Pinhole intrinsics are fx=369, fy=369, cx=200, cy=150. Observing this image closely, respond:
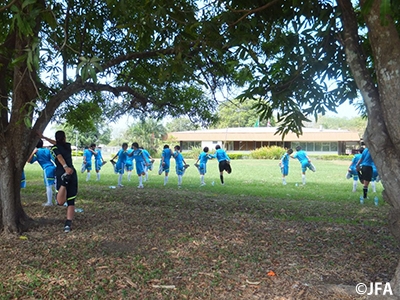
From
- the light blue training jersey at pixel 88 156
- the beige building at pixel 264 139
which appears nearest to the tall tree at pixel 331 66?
the light blue training jersey at pixel 88 156

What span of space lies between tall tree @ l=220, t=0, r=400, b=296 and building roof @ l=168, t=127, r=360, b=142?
130ft

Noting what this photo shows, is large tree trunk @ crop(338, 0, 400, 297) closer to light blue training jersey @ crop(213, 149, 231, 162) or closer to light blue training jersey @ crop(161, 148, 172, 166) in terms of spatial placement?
light blue training jersey @ crop(213, 149, 231, 162)

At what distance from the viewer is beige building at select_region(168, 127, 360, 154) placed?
46125mm

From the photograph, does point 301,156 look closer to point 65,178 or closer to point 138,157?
point 138,157

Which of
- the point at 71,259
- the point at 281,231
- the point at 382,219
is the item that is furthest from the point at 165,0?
the point at 382,219

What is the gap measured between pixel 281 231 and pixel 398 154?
3.31 metres

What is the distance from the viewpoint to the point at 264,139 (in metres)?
46.7

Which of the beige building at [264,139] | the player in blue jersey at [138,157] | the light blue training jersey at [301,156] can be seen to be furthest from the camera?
the beige building at [264,139]

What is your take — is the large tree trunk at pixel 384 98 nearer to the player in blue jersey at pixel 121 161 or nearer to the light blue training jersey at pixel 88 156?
the player in blue jersey at pixel 121 161

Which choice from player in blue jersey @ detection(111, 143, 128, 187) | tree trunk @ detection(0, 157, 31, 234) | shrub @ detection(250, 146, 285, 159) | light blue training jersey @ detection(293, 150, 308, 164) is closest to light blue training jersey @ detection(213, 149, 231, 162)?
light blue training jersey @ detection(293, 150, 308, 164)

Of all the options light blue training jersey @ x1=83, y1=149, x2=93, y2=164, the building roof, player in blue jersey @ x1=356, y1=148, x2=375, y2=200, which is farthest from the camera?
the building roof

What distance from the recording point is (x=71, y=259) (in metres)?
4.68

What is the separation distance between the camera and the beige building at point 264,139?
151ft

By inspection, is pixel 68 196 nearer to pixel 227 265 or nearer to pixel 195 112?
pixel 227 265
